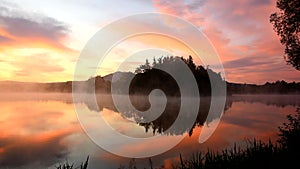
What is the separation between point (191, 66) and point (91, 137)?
73.5m

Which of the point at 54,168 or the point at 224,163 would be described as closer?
the point at 224,163

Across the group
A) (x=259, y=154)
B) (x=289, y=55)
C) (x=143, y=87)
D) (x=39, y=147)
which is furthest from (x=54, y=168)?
(x=143, y=87)

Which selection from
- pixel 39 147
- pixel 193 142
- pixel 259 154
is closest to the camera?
pixel 259 154

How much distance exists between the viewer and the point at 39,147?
59.7ft

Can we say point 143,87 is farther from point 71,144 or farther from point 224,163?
point 224,163

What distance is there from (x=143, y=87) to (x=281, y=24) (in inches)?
2585

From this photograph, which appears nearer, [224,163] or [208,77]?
[224,163]

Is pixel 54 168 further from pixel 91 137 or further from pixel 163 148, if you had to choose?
pixel 91 137

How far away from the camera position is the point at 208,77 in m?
93.6

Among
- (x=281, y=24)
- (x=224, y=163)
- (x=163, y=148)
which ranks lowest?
(x=163, y=148)

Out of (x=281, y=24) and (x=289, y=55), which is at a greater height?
(x=281, y=24)

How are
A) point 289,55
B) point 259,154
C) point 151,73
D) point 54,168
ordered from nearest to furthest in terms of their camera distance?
point 259,154, point 54,168, point 289,55, point 151,73

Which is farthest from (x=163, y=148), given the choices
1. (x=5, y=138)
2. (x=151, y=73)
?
(x=151, y=73)

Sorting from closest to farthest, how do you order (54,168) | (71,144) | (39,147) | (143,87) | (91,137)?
(54,168)
(39,147)
(71,144)
(91,137)
(143,87)
